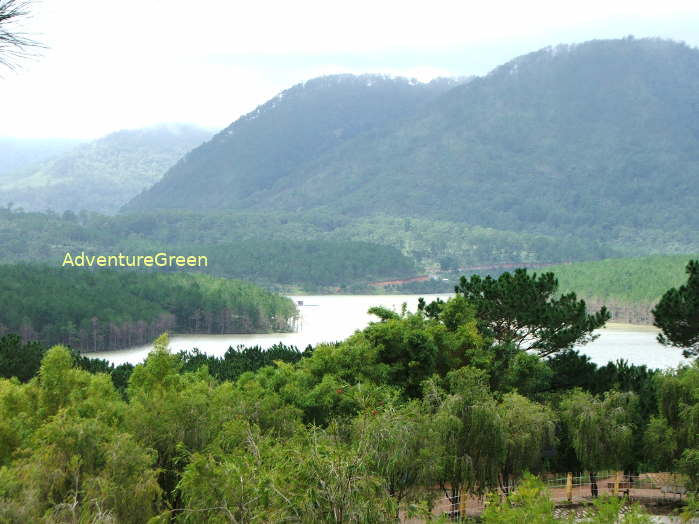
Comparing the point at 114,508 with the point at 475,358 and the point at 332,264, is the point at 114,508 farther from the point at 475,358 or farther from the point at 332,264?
the point at 332,264

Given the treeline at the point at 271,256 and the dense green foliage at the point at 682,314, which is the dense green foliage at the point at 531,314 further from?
the treeline at the point at 271,256

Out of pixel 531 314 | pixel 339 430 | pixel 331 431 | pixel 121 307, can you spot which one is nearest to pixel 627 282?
pixel 121 307

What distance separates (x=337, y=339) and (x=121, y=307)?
23.6 meters

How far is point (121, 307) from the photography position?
325 ft

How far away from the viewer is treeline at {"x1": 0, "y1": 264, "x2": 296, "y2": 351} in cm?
9006

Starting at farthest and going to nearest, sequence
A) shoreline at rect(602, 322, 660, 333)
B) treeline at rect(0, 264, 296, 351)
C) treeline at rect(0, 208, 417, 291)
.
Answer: treeline at rect(0, 208, 417, 291), shoreline at rect(602, 322, 660, 333), treeline at rect(0, 264, 296, 351)

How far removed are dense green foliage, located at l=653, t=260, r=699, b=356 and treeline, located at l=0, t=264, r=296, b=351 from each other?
64316mm

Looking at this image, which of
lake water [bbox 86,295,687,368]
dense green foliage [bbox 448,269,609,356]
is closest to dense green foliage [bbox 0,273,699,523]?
dense green foliage [bbox 448,269,609,356]

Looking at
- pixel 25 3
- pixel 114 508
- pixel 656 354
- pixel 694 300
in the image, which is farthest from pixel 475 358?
pixel 656 354

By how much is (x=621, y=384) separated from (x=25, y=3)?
97.5 ft

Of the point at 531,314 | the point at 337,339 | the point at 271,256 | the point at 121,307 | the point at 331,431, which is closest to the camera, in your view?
the point at 331,431

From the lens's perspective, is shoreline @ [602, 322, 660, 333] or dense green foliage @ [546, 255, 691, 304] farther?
dense green foliage @ [546, 255, 691, 304]

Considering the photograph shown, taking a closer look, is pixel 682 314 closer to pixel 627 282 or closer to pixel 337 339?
pixel 337 339

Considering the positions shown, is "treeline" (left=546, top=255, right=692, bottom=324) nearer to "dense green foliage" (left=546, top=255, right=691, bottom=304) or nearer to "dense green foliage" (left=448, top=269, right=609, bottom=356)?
"dense green foliage" (left=546, top=255, right=691, bottom=304)
